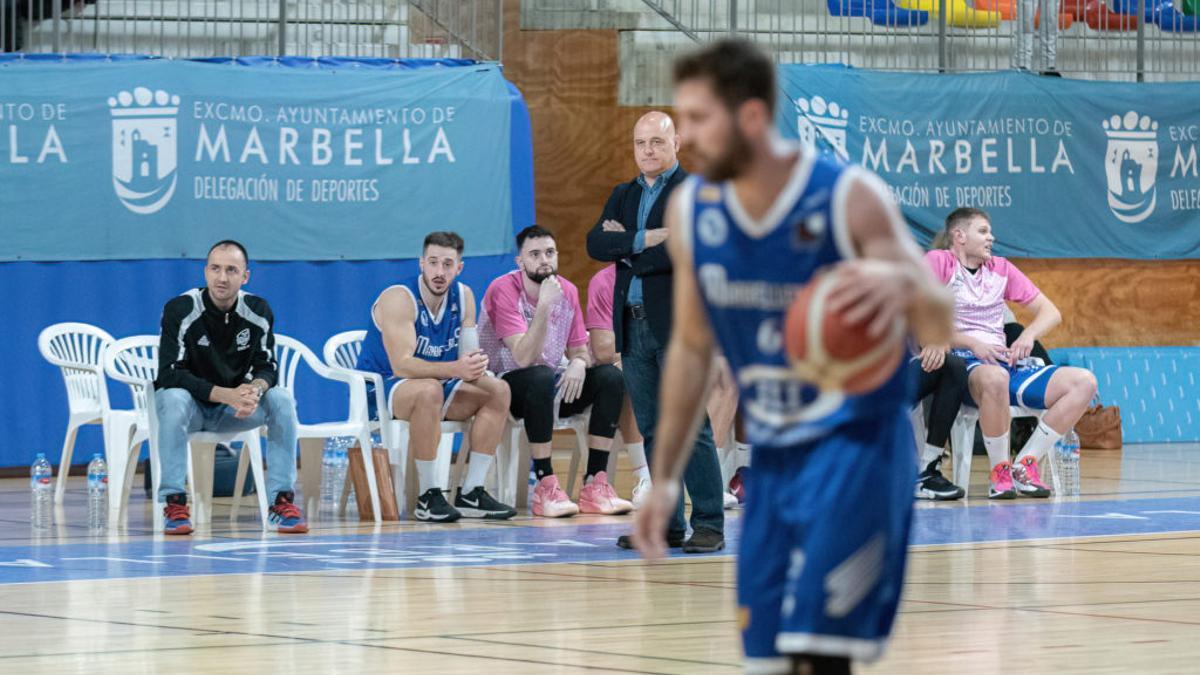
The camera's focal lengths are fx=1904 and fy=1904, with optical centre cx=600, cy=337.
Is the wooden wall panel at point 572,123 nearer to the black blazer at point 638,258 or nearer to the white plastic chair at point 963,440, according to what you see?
the white plastic chair at point 963,440

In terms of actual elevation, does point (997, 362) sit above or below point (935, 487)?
above

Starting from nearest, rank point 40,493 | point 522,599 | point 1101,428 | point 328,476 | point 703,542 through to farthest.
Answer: point 522,599
point 703,542
point 40,493
point 328,476
point 1101,428

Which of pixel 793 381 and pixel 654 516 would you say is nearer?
pixel 793 381

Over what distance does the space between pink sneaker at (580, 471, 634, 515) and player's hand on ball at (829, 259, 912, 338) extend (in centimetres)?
738

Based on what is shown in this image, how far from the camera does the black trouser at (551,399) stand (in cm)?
1043

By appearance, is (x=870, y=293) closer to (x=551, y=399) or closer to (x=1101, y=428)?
(x=551, y=399)

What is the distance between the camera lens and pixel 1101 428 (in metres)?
15.6

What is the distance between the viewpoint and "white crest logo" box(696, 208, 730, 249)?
3.43 meters

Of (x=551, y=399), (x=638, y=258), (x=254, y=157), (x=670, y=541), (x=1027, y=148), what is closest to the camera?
(x=638, y=258)

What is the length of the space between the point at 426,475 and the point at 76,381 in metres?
2.42

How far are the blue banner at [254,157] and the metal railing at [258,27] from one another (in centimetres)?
55

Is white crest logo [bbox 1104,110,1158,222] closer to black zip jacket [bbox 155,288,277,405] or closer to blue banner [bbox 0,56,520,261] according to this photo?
blue banner [bbox 0,56,520,261]

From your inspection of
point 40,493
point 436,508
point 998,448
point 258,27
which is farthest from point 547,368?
point 258,27

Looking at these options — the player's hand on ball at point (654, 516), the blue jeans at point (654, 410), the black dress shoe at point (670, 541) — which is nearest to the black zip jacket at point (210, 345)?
the black dress shoe at point (670, 541)
